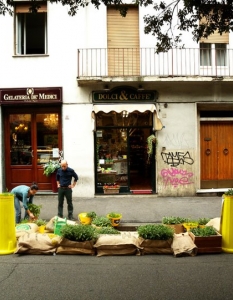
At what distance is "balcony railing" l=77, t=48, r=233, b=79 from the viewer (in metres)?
13.1

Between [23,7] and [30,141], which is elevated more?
[23,7]

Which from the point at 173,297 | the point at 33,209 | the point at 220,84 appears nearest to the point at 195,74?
the point at 220,84

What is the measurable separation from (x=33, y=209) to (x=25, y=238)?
1.88m

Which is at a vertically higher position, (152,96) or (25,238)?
(152,96)

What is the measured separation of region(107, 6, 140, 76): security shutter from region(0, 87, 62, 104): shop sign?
212cm

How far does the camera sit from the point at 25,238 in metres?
6.94

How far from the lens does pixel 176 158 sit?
1334 centimetres

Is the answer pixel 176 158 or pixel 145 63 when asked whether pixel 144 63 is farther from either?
pixel 176 158

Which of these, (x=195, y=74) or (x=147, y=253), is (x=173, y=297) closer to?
(x=147, y=253)

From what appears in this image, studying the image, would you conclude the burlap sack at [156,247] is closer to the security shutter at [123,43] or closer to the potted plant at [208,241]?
the potted plant at [208,241]

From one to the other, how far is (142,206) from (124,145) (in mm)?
2984

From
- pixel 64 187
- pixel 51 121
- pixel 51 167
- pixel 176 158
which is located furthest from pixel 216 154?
pixel 64 187

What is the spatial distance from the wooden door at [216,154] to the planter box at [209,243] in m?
7.10

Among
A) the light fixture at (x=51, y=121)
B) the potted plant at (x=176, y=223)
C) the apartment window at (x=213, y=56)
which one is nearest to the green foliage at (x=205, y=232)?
the potted plant at (x=176, y=223)
